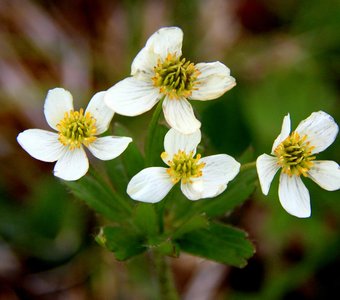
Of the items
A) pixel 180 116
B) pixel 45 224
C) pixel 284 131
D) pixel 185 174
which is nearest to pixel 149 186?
pixel 185 174

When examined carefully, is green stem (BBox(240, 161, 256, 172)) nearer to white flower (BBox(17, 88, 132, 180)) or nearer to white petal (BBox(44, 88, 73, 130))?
white flower (BBox(17, 88, 132, 180))

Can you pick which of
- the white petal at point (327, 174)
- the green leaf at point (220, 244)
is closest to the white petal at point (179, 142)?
the green leaf at point (220, 244)

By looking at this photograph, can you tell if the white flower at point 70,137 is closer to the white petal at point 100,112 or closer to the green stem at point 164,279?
the white petal at point 100,112

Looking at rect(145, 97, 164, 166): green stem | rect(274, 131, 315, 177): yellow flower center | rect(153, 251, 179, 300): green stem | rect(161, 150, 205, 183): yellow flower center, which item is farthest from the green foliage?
rect(274, 131, 315, 177): yellow flower center

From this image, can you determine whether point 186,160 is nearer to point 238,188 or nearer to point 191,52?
point 238,188

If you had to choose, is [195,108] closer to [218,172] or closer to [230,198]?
[230,198]

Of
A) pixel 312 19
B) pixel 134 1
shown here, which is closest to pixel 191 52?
pixel 134 1
